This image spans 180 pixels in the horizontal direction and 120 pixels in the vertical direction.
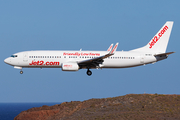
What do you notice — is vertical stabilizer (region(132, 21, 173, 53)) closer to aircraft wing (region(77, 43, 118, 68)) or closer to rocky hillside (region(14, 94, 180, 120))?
aircraft wing (region(77, 43, 118, 68))

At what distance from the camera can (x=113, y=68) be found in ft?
172

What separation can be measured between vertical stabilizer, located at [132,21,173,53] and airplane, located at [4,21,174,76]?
2.72 feet

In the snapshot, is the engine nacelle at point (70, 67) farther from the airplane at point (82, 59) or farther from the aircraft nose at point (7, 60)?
the aircraft nose at point (7, 60)

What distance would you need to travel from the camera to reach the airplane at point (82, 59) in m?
49.1

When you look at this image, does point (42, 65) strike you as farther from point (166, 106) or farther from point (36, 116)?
point (166, 106)

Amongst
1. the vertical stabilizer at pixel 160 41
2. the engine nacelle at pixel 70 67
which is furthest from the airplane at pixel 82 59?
the vertical stabilizer at pixel 160 41

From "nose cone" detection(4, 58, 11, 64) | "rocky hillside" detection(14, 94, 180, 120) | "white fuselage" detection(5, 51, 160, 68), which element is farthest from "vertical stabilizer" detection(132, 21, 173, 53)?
"nose cone" detection(4, 58, 11, 64)

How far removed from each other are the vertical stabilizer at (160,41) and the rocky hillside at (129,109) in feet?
36.0

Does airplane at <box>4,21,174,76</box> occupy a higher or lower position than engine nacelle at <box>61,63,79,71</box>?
higher

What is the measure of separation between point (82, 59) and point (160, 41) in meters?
15.6

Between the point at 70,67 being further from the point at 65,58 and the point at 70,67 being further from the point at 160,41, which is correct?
the point at 160,41

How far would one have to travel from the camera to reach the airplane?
4906 centimetres

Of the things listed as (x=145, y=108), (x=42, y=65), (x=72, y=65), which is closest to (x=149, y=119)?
(x=145, y=108)

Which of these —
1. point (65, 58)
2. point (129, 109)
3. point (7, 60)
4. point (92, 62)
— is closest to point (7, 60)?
point (7, 60)
